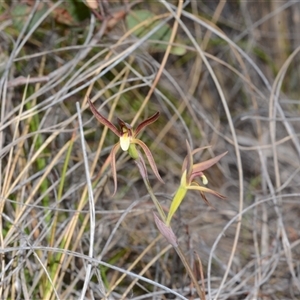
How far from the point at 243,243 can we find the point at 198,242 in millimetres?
134

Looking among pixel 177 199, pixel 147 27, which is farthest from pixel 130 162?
pixel 177 199

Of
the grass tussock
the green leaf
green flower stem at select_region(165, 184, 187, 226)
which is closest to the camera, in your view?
green flower stem at select_region(165, 184, 187, 226)

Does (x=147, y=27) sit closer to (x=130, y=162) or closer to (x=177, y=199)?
(x=130, y=162)

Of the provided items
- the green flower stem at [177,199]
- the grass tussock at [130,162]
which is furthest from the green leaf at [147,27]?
the green flower stem at [177,199]

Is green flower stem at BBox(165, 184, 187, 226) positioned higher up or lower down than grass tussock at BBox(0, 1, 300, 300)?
higher up

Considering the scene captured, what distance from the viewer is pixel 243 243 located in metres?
1.27

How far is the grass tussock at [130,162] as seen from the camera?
0.99m

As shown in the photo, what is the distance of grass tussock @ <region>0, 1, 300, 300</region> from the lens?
99 centimetres

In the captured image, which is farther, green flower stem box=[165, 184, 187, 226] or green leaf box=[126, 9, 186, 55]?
green leaf box=[126, 9, 186, 55]

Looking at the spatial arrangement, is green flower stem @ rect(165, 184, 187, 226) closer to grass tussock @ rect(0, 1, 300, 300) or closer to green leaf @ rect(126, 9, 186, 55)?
grass tussock @ rect(0, 1, 300, 300)

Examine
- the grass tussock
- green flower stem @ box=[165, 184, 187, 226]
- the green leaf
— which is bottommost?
the grass tussock

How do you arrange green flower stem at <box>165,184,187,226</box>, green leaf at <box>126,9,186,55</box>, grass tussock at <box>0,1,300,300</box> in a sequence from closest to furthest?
green flower stem at <box>165,184,187,226</box> < grass tussock at <box>0,1,300,300</box> < green leaf at <box>126,9,186,55</box>

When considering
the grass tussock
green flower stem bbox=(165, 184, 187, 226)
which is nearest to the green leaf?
the grass tussock

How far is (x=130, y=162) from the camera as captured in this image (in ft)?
4.54
